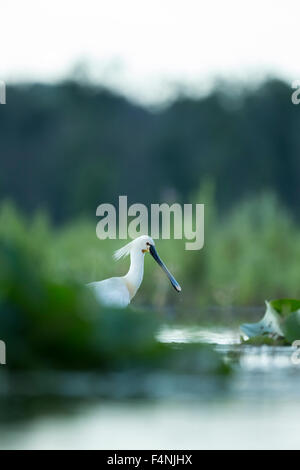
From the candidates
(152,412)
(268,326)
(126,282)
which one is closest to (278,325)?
(268,326)

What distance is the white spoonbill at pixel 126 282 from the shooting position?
780cm

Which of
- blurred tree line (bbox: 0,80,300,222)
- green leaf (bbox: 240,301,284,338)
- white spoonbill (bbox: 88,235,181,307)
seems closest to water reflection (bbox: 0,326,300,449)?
green leaf (bbox: 240,301,284,338)

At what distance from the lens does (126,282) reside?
27.9 feet

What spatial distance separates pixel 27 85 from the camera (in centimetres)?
3011

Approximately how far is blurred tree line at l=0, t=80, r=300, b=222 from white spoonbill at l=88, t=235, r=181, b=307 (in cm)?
1473

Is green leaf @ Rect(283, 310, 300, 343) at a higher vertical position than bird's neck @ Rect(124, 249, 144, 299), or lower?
lower

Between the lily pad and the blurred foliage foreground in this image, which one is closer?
the blurred foliage foreground

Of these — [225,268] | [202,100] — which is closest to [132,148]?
[202,100]

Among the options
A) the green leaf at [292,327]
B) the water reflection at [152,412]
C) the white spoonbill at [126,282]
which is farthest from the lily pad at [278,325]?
the water reflection at [152,412]

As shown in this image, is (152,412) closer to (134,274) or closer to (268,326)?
(268,326)

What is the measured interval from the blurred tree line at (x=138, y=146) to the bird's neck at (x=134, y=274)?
14.9m

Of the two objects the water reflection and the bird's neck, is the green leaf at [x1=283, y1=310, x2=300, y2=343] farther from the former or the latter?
the bird's neck

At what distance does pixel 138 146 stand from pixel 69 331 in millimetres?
22971

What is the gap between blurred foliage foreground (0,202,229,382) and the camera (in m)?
4.93
